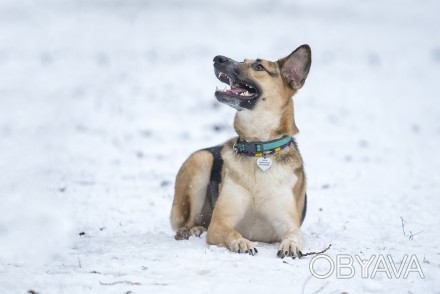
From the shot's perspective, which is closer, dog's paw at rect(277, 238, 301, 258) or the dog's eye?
dog's paw at rect(277, 238, 301, 258)

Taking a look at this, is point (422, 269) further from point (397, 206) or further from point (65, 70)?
point (65, 70)

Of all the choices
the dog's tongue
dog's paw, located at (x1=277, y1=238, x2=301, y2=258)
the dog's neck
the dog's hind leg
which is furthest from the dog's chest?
the dog's hind leg

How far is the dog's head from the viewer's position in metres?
6.05

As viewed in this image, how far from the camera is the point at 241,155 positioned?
19.8ft

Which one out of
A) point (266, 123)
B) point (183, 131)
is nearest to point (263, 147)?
point (266, 123)

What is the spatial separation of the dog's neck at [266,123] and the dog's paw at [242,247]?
1.35 meters

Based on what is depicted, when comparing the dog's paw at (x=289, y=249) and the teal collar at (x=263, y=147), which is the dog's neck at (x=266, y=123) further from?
the dog's paw at (x=289, y=249)

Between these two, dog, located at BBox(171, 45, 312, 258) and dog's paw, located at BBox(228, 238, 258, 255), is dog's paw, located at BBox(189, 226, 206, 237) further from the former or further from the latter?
dog's paw, located at BBox(228, 238, 258, 255)

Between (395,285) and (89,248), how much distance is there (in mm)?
2923

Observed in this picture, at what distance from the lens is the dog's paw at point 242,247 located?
5.05 metres

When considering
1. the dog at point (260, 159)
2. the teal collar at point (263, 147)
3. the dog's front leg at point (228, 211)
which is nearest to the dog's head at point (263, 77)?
the dog at point (260, 159)

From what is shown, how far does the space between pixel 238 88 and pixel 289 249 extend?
207cm

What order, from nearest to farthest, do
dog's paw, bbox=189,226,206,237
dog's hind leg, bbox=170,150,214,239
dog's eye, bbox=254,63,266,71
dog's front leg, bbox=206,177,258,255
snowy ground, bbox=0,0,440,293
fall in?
snowy ground, bbox=0,0,440,293
dog's front leg, bbox=206,177,258,255
dog's eye, bbox=254,63,266,71
dog's paw, bbox=189,226,206,237
dog's hind leg, bbox=170,150,214,239

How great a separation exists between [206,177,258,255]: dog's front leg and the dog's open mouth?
946 millimetres
